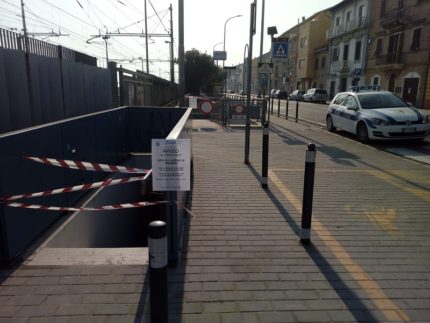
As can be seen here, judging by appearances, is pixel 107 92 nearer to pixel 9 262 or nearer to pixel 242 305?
pixel 9 262

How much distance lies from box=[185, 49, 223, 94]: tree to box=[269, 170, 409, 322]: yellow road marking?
46.2 m

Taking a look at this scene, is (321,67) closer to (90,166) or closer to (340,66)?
(340,66)

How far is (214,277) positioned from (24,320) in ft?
5.02

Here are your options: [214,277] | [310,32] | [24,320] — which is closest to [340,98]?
[214,277]

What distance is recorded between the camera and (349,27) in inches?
1762

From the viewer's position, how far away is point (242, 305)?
9.75ft

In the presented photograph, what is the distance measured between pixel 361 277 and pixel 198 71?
48.4m

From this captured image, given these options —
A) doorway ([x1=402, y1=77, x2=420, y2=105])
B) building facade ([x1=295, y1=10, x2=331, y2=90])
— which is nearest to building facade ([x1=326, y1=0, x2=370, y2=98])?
building facade ([x1=295, y1=10, x2=331, y2=90])

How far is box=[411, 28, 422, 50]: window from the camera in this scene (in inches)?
1271

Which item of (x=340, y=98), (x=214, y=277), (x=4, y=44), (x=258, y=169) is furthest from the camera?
(x=340, y=98)

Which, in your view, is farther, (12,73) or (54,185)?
(12,73)

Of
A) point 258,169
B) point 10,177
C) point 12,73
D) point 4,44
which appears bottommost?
point 258,169

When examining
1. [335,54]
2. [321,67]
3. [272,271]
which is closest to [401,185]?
[272,271]

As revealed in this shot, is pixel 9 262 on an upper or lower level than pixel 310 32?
lower
